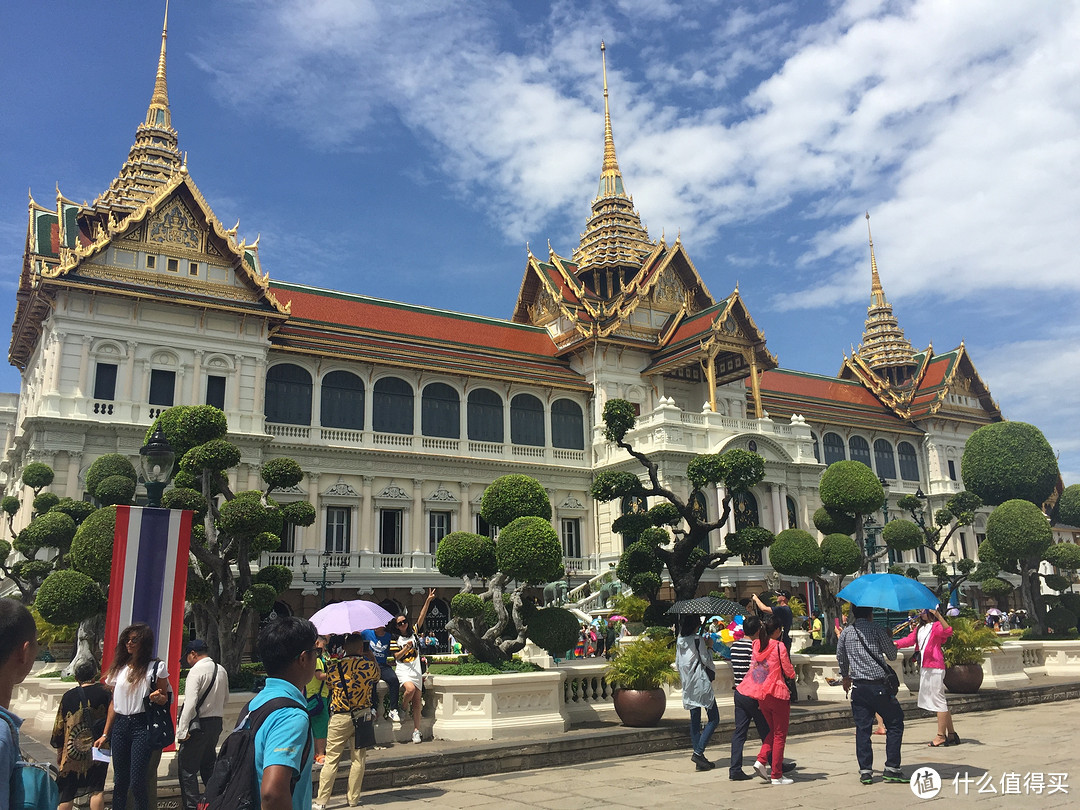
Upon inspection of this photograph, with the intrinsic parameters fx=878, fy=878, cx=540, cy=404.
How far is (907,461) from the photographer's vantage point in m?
49.9

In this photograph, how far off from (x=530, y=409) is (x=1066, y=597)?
2063cm

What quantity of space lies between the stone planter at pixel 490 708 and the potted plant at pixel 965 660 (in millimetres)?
8024

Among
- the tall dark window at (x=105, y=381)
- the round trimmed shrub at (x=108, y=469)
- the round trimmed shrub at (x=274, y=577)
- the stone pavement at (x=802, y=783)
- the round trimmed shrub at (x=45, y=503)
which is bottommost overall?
the stone pavement at (x=802, y=783)

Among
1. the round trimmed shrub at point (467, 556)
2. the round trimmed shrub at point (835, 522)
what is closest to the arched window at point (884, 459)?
the round trimmed shrub at point (835, 522)

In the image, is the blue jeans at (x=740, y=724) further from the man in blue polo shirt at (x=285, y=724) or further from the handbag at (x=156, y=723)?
the man in blue polo shirt at (x=285, y=724)

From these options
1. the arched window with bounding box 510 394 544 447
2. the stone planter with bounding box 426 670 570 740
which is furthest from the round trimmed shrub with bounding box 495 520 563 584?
the arched window with bounding box 510 394 544 447

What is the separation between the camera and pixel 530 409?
37.8 metres

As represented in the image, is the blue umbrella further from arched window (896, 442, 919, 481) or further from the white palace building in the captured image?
arched window (896, 442, 919, 481)

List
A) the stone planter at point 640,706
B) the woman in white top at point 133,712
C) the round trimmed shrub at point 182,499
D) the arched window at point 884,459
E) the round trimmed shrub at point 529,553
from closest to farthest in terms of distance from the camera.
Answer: the woman in white top at point 133,712, the stone planter at point 640,706, the round trimmed shrub at point 529,553, the round trimmed shrub at point 182,499, the arched window at point 884,459

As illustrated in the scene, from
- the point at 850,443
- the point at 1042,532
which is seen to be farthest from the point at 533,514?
the point at 850,443

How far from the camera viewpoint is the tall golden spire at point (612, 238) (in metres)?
46.4

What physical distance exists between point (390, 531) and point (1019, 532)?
70.6ft

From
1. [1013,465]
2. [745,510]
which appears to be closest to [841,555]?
[745,510]

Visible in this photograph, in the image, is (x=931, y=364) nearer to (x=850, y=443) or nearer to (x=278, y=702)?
(x=850, y=443)
